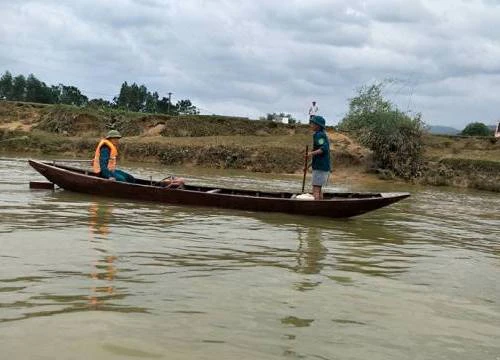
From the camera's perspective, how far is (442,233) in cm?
1073

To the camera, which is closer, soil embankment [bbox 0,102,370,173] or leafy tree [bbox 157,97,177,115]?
soil embankment [bbox 0,102,370,173]

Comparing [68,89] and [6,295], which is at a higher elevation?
[68,89]

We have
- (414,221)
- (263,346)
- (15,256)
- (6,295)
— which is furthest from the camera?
(414,221)

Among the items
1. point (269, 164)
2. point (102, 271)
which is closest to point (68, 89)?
point (269, 164)

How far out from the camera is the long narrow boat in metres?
11.1

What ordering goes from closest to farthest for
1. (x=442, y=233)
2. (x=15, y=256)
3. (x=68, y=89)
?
1. (x=15, y=256)
2. (x=442, y=233)
3. (x=68, y=89)

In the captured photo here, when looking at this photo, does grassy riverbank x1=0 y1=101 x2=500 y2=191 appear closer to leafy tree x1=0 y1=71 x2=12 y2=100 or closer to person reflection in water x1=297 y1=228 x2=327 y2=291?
person reflection in water x1=297 y1=228 x2=327 y2=291

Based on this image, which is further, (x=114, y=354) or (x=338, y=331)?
(x=338, y=331)

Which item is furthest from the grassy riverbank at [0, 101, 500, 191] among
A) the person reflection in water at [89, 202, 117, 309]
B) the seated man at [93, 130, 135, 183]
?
the person reflection in water at [89, 202, 117, 309]

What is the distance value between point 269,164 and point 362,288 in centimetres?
2057

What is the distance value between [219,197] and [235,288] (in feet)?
19.7

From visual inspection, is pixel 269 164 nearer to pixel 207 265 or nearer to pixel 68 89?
pixel 207 265

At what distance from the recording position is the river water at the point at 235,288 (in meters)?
4.26

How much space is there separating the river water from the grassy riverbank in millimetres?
14177
